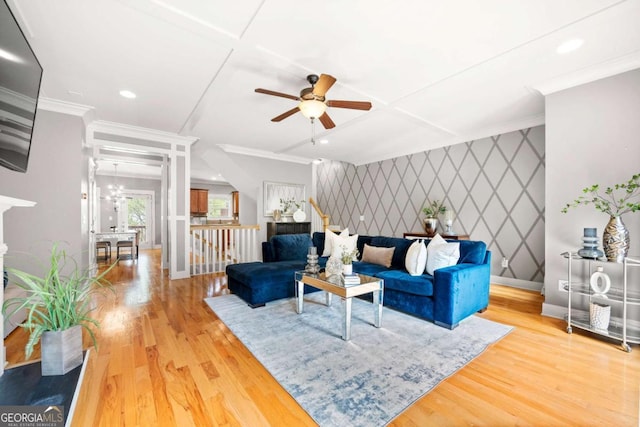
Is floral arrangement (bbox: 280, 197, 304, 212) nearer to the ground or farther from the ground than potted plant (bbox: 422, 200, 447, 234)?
farther from the ground

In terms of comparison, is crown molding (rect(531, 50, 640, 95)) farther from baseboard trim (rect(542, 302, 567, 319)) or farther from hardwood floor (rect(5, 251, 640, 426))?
hardwood floor (rect(5, 251, 640, 426))

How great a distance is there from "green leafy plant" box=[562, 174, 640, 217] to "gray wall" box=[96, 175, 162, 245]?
10176mm

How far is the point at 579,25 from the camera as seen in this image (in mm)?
1954

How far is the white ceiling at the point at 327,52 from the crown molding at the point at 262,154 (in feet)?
5.04

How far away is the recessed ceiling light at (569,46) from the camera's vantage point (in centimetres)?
→ 213

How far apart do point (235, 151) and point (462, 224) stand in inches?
176

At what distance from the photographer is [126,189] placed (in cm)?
854

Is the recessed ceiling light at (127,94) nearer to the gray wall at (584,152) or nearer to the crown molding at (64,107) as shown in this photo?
the crown molding at (64,107)

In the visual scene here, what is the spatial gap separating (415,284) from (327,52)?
231cm

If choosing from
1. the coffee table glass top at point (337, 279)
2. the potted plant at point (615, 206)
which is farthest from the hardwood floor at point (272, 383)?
the coffee table glass top at point (337, 279)

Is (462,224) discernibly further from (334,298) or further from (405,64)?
(405,64)

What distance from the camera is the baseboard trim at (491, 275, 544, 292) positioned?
3852 mm

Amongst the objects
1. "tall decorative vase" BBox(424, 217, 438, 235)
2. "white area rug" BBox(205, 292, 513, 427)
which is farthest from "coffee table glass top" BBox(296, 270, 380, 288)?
"tall decorative vase" BBox(424, 217, 438, 235)

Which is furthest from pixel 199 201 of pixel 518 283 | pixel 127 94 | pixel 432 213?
pixel 518 283
